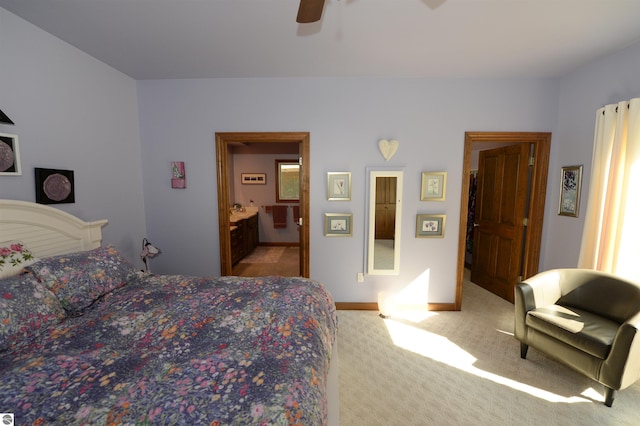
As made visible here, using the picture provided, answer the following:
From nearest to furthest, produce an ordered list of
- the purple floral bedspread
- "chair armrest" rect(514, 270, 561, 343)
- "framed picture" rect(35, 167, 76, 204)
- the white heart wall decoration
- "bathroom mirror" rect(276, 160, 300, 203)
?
the purple floral bedspread
"framed picture" rect(35, 167, 76, 204)
"chair armrest" rect(514, 270, 561, 343)
the white heart wall decoration
"bathroom mirror" rect(276, 160, 300, 203)

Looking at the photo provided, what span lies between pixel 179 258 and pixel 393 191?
2764 mm

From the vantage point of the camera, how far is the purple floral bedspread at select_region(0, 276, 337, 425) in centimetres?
93

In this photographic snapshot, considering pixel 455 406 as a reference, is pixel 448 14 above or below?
above

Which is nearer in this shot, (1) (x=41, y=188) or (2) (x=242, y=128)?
(1) (x=41, y=188)

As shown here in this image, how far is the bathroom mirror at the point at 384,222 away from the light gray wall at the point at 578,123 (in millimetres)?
1759

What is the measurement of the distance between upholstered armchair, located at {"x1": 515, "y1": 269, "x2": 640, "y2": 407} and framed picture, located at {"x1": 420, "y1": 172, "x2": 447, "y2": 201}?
1.21m

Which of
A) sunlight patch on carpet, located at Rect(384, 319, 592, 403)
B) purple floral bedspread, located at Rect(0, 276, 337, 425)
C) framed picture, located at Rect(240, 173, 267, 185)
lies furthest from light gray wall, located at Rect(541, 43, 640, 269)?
framed picture, located at Rect(240, 173, 267, 185)

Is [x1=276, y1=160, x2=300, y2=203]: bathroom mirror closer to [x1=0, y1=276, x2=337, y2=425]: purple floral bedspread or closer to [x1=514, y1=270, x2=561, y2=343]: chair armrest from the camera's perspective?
[x1=0, y1=276, x2=337, y2=425]: purple floral bedspread

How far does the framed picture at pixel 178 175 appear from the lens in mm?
3127

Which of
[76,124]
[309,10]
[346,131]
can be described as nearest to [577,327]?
[346,131]

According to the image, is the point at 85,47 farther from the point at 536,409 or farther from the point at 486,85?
the point at 536,409

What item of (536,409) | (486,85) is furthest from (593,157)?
(536,409)

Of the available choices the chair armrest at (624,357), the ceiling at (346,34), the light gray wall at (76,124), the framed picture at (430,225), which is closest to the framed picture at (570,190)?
the ceiling at (346,34)

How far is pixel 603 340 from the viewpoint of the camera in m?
1.82
